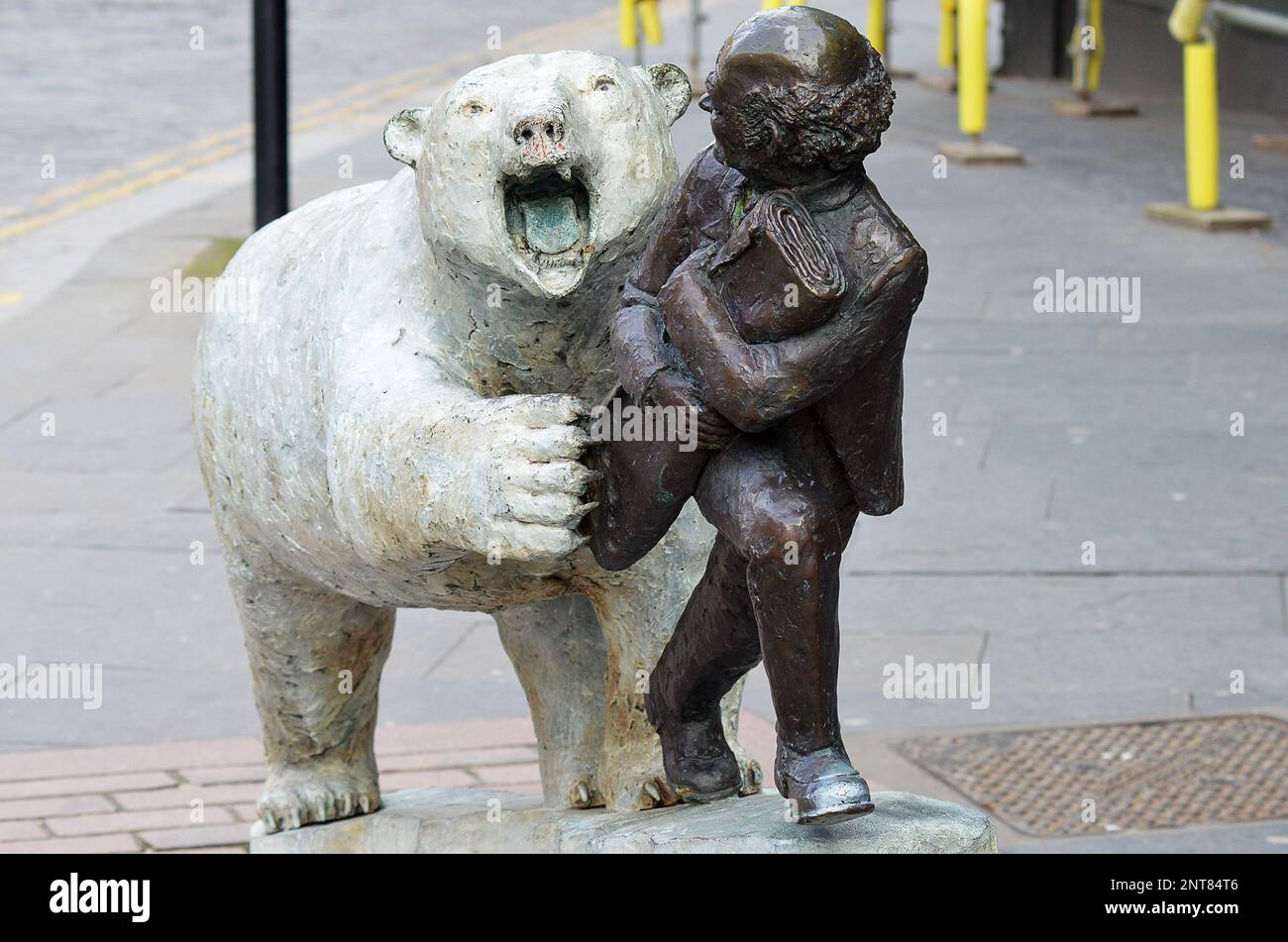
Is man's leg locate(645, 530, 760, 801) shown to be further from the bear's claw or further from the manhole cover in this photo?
the manhole cover

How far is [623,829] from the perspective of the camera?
3480 millimetres

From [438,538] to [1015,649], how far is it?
11.1 feet

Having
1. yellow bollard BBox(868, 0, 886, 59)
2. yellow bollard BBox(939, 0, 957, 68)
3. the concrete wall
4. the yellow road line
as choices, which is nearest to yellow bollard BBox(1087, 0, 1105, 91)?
the concrete wall

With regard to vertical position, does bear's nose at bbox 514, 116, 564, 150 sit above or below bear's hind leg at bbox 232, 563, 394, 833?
above

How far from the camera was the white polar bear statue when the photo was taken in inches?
122

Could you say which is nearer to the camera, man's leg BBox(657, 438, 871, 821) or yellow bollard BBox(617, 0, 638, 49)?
man's leg BBox(657, 438, 871, 821)

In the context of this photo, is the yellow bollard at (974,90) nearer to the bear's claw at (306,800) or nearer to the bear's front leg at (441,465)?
the bear's claw at (306,800)

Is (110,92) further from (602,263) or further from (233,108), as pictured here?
(602,263)

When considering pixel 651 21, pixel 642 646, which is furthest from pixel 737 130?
pixel 651 21

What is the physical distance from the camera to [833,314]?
2777mm

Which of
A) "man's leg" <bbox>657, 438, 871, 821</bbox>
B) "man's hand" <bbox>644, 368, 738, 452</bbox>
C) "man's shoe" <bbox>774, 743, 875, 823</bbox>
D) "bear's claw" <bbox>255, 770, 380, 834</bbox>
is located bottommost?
"bear's claw" <bbox>255, 770, 380, 834</bbox>

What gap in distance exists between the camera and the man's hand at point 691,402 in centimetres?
289

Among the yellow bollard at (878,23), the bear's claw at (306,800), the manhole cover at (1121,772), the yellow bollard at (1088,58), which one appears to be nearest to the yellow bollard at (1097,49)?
the yellow bollard at (1088,58)
